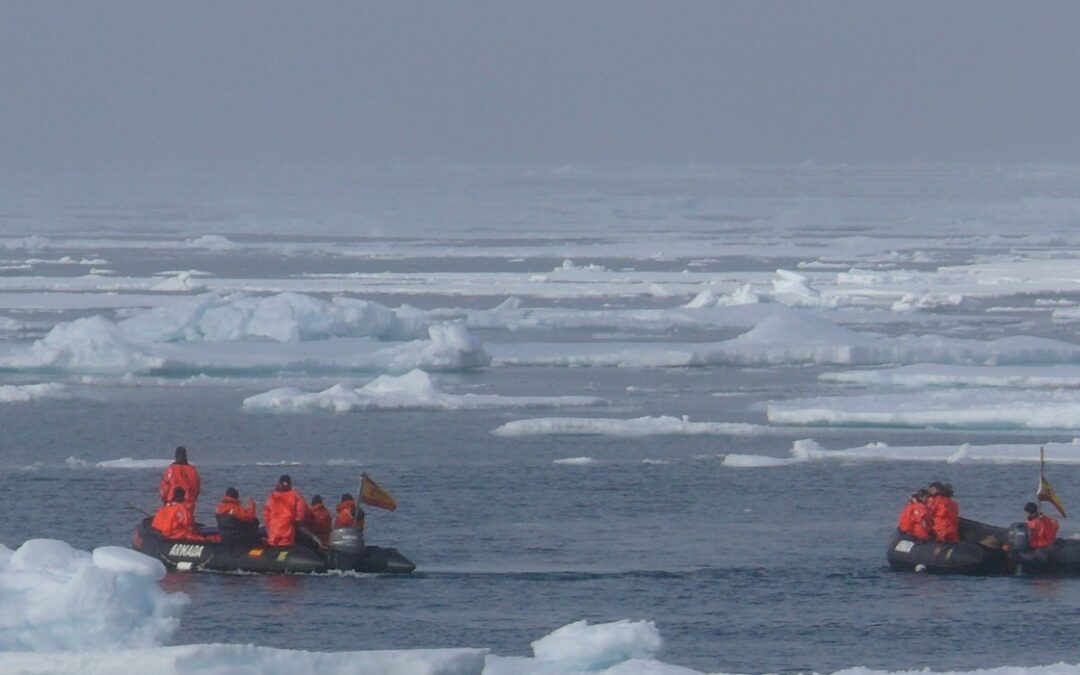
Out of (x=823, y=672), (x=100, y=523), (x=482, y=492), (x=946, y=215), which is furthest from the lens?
(x=946, y=215)

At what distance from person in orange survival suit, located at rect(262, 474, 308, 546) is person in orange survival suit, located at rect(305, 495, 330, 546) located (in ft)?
0.46

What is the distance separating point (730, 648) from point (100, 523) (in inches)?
229

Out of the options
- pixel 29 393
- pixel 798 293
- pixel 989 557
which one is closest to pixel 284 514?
pixel 989 557

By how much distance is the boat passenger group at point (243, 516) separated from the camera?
48.1 feet

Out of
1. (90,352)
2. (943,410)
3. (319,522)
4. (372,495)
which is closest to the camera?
(372,495)

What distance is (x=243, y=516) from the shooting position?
14789 mm

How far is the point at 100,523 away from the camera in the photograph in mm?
16016

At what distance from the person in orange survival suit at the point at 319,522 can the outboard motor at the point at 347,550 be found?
14.0 inches

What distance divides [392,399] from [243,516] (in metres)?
6.87

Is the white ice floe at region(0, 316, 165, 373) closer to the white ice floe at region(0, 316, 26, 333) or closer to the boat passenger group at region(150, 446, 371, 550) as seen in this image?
the white ice floe at region(0, 316, 26, 333)

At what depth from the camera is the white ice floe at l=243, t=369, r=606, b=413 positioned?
21.3 metres

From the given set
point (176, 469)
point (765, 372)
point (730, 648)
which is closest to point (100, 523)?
point (176, 469)

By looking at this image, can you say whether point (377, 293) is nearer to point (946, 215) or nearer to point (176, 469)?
point (176, 469)

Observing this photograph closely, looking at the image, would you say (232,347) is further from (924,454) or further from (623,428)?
(924,454)
